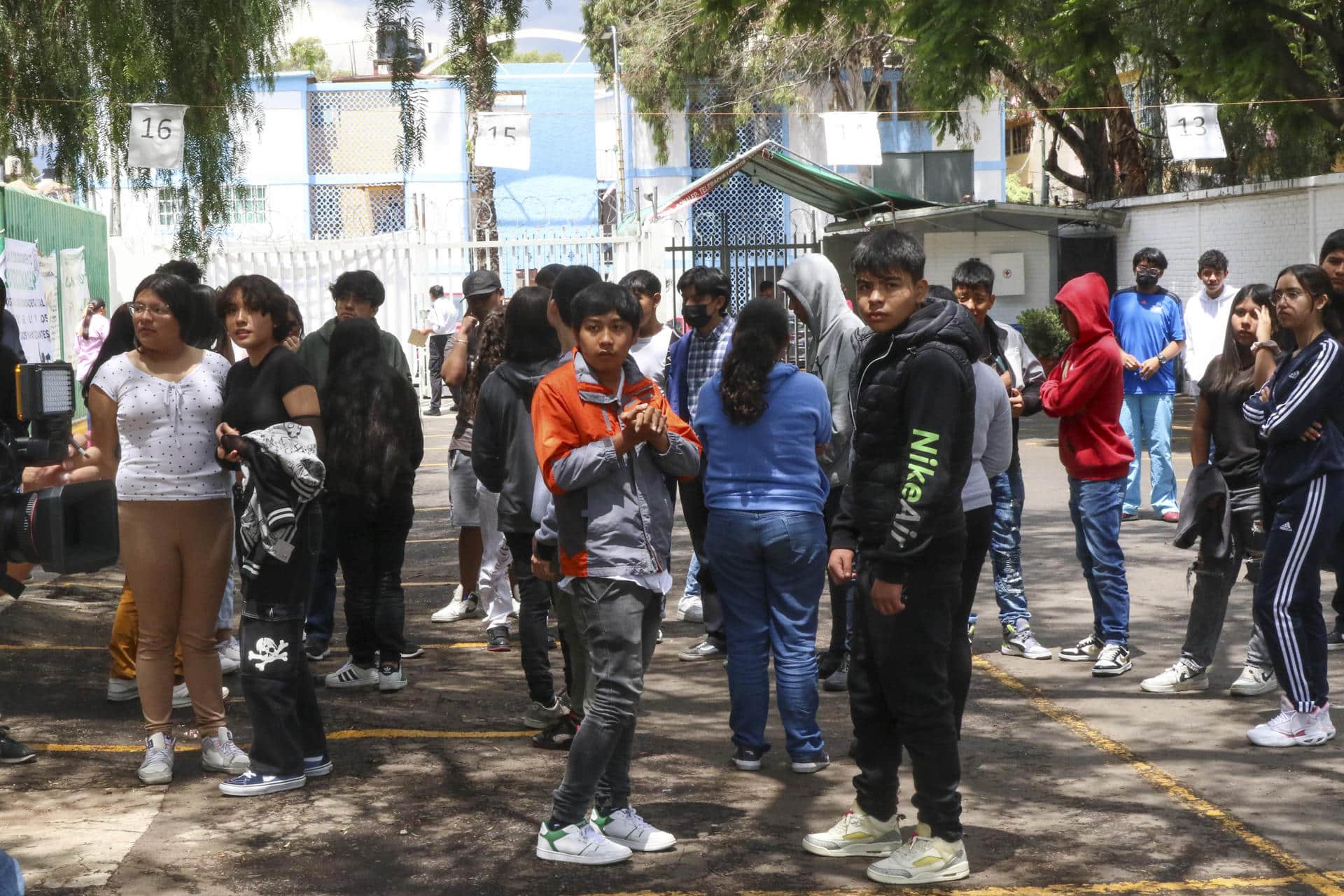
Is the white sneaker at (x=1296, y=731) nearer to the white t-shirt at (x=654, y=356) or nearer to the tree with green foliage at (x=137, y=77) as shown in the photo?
the white t-shirt at (x=654, y=356)

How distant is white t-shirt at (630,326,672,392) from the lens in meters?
7.86

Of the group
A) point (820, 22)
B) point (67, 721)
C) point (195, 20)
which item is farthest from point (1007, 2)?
point (67, 721)

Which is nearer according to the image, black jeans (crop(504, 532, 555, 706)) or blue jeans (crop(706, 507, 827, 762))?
blue jeans (crop(706, 507, 827, 762))

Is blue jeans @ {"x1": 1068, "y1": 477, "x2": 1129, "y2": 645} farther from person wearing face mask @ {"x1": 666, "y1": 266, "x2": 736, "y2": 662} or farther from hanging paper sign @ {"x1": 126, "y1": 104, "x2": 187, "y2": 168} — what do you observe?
hanging paper sign @ {"x1": 126, "y1": 104, "x2": 187, "y2": 168}

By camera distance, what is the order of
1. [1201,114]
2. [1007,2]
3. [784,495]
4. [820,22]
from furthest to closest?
1. [1201,114]
2. [1007,2]
3. [820,22]
4. [784,495]

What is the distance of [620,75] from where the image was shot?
32250 mm

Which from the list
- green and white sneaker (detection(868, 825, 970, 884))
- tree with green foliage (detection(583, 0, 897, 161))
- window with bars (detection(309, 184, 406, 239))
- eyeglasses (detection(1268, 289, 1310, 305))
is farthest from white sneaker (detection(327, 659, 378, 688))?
window with bars (detection(309, 184, 406, 239))

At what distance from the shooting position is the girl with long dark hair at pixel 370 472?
6641mm

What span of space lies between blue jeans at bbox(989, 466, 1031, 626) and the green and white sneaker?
2861 millimetres

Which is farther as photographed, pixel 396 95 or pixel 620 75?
pixel 620 75

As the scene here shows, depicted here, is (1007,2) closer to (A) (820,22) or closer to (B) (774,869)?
(A) (820,22)

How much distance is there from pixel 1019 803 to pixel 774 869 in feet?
3.58

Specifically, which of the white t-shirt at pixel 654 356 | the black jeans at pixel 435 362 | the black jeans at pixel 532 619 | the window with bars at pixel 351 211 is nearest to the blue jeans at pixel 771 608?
the black jeans at pixel 532 619

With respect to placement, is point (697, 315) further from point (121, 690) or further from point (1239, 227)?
point (1239, 227)
